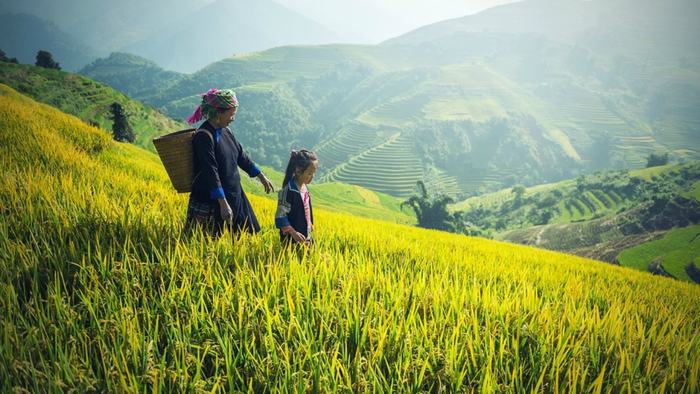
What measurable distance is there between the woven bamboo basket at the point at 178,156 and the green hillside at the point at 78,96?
5191 cm

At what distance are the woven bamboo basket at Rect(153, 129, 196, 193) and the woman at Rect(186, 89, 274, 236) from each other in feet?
0.18

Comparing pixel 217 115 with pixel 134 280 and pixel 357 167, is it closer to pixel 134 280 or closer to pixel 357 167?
pixel 134 280

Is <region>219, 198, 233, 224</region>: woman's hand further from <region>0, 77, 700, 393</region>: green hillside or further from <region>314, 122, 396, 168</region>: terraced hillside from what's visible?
<region>314, 122, 396, 168</region>: terraced hillside

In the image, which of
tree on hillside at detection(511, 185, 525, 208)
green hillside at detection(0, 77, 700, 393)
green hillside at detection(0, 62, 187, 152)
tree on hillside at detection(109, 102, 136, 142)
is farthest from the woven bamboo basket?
tree on hillside at detection(511, 185, 525, 208)

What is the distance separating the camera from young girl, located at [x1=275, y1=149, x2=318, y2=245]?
10.9ft

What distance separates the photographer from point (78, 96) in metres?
56.0

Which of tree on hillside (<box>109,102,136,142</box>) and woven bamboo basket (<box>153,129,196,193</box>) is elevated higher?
tree on hillside (<box>109,102,136,142</box>)

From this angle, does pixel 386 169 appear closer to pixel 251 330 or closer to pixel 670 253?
pixel 670 253

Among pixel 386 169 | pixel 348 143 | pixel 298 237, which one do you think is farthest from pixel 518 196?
pixel 298 237

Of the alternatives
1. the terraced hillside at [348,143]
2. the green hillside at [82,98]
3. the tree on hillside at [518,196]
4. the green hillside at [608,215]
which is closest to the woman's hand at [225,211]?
the green hillside at [82,98]

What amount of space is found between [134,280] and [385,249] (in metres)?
3.14

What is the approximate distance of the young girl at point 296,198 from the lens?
3326 millimetres

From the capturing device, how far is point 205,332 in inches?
67.5

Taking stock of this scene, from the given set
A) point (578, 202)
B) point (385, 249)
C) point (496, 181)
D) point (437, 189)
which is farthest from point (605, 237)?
point (496, 181)
